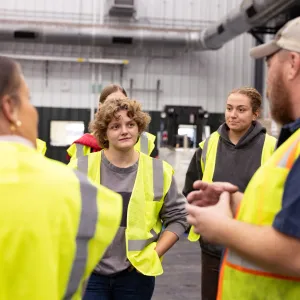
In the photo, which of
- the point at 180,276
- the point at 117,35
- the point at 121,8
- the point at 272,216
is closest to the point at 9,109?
the point at 272,216

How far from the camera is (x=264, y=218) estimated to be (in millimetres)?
1163

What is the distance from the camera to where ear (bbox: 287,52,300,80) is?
1.20m

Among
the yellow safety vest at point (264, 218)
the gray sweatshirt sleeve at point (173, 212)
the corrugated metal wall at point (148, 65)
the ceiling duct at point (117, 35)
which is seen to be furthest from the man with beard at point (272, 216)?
the corrugated metal wall at point (148, 65)

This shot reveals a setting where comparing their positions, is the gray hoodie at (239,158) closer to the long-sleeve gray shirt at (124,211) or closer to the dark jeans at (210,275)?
the dark jeans at (210,275)

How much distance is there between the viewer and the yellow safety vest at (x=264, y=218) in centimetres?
115

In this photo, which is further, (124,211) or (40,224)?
(124,211)

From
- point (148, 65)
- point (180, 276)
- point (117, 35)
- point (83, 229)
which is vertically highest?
point (117, 35)

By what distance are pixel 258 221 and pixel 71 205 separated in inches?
17.9

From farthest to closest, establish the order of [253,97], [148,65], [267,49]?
1. [148,65]
2. [253,97]
3. [267,49]

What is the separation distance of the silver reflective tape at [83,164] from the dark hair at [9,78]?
1.17 metres

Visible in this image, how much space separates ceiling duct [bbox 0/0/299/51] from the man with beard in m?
7.48

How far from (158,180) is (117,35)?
7462 millimetres

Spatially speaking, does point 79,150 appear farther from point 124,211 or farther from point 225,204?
point 225,204

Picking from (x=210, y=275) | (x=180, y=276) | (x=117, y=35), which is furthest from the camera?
(x=117, y=35)
